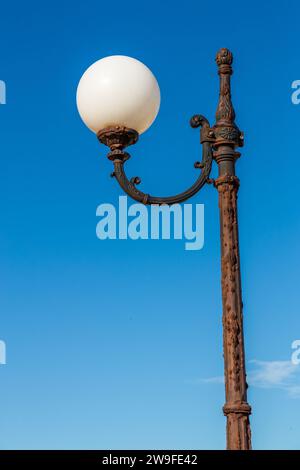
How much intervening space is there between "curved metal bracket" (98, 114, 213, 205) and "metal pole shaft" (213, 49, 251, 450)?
9cm

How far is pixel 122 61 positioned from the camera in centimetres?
660

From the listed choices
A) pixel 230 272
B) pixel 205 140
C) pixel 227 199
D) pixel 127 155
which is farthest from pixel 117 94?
pixel 230 272

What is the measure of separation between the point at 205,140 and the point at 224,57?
63 cm

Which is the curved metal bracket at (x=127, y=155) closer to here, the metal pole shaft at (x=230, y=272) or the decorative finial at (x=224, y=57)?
the metal pole shaft at (x=230, y=272)

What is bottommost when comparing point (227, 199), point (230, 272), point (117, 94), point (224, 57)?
point (230, 272)

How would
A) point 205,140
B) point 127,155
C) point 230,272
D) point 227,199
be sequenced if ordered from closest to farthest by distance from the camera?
point 230,272 → point 227,199 → point 205,140 → point 127,155

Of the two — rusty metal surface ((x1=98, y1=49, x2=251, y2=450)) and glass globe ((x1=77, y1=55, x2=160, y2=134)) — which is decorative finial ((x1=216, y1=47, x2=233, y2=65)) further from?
glass globe ((x1=77, y1=55, x2=160, y2=134))

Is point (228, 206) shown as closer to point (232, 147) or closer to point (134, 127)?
point (232, 147)

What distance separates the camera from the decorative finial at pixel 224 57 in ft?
21.5

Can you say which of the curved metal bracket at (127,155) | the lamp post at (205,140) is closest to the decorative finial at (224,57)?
the lamp post at (205,140)

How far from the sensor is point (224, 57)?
6.56 metres

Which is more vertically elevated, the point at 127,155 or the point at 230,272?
the point at 127,155

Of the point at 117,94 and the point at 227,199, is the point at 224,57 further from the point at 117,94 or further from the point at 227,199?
the point at 227,199

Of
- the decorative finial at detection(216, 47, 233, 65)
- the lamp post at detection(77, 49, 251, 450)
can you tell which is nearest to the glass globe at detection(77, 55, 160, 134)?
the lamp post at detection(77, 49, 251, 450)
